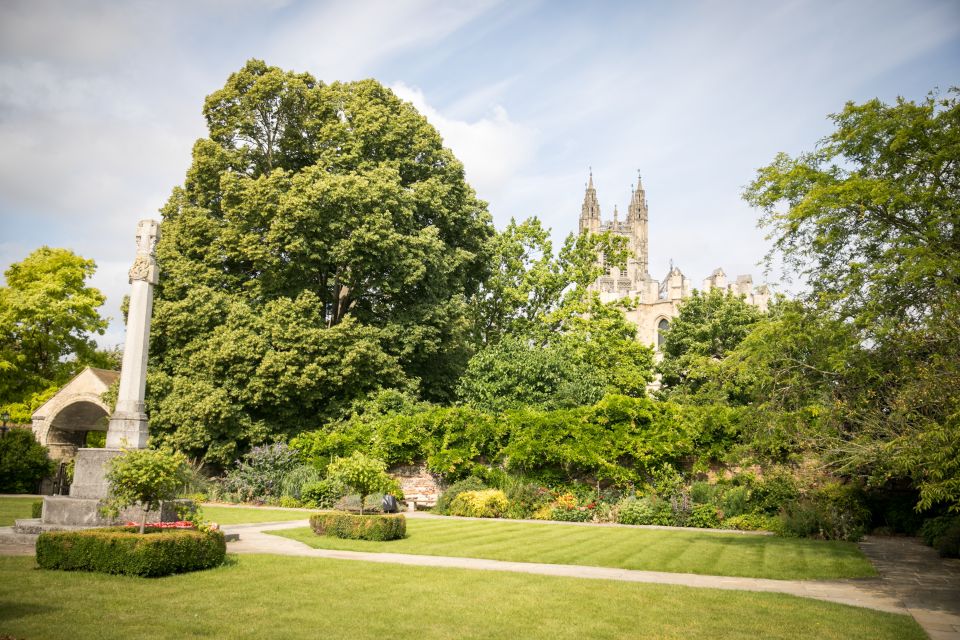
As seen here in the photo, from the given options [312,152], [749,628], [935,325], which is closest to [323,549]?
[749,628]

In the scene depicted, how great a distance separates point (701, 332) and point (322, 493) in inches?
964

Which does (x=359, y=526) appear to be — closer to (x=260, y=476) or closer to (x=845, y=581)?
(x=845, y=581)

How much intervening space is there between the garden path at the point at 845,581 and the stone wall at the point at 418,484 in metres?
9.74

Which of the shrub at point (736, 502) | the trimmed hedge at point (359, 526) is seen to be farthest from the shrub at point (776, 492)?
the trimmed hedge at point (359, 526)

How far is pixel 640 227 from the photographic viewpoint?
9762 centimetres

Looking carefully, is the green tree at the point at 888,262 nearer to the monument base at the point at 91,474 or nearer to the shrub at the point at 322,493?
the monument base at the point at 91,474

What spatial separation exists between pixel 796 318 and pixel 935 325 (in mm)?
3009

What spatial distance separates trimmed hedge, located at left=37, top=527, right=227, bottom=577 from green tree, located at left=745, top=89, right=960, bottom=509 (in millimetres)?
10147

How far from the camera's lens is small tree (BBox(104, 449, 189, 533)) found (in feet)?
31.1

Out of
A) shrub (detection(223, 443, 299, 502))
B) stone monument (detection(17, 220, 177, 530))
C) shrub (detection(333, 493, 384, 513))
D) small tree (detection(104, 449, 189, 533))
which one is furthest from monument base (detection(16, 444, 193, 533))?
shrub (detection(223, 443, 299, 502))

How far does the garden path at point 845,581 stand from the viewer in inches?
348

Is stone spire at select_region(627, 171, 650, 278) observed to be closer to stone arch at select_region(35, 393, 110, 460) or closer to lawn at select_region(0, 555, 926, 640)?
stone arch at select_region(35, 393, 110, 460)

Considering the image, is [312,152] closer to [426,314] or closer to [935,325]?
[426,314]

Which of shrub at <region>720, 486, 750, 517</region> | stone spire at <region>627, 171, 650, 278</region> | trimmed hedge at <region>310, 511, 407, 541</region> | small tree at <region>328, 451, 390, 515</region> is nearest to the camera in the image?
trimmed hedge at <region>310, 511, 407, 541</region>
